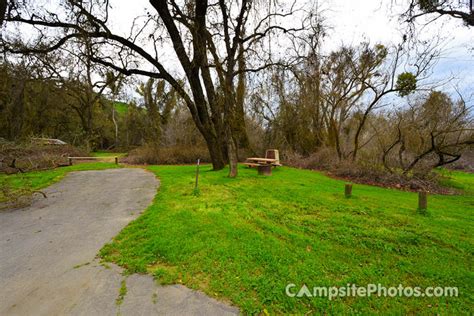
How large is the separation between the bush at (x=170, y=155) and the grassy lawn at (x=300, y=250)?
10.9m

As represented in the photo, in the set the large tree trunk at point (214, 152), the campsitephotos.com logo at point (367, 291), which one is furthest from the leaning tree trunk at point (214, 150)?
the campsitephotos.com logo at point (367, 291)

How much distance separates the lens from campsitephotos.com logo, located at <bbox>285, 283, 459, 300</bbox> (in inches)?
86.3

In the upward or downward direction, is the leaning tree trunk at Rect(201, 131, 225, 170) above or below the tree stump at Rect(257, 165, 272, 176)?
above

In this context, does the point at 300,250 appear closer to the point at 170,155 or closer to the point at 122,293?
the point at 122,293

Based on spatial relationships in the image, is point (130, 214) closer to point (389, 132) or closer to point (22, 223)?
point (22, 223)

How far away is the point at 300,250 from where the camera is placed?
9.89 ft

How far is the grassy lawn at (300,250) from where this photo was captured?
2.15 metres

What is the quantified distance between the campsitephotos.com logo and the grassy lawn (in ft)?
0.18

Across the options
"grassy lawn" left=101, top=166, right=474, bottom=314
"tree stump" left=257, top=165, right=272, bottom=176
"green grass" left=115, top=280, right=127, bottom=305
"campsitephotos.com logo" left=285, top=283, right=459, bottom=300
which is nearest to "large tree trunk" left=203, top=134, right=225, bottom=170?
"tree stump" left=257, top=165, right=272, bottom=176

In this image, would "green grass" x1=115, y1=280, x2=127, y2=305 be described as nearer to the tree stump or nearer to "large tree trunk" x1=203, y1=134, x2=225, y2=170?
the tree stump

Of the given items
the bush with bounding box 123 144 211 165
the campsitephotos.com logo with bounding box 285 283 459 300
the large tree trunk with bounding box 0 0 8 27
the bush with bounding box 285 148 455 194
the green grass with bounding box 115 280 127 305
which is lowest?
the green grass with bounding box 115 280 127 305

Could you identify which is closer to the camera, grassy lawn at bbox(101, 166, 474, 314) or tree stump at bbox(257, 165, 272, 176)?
grassy lawn at bbox(101, 166, 474, 314)

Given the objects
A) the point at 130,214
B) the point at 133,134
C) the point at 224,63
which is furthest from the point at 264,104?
the point at 133,134

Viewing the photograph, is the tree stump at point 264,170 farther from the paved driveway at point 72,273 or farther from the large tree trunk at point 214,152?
the paved driveway at point 72,273
